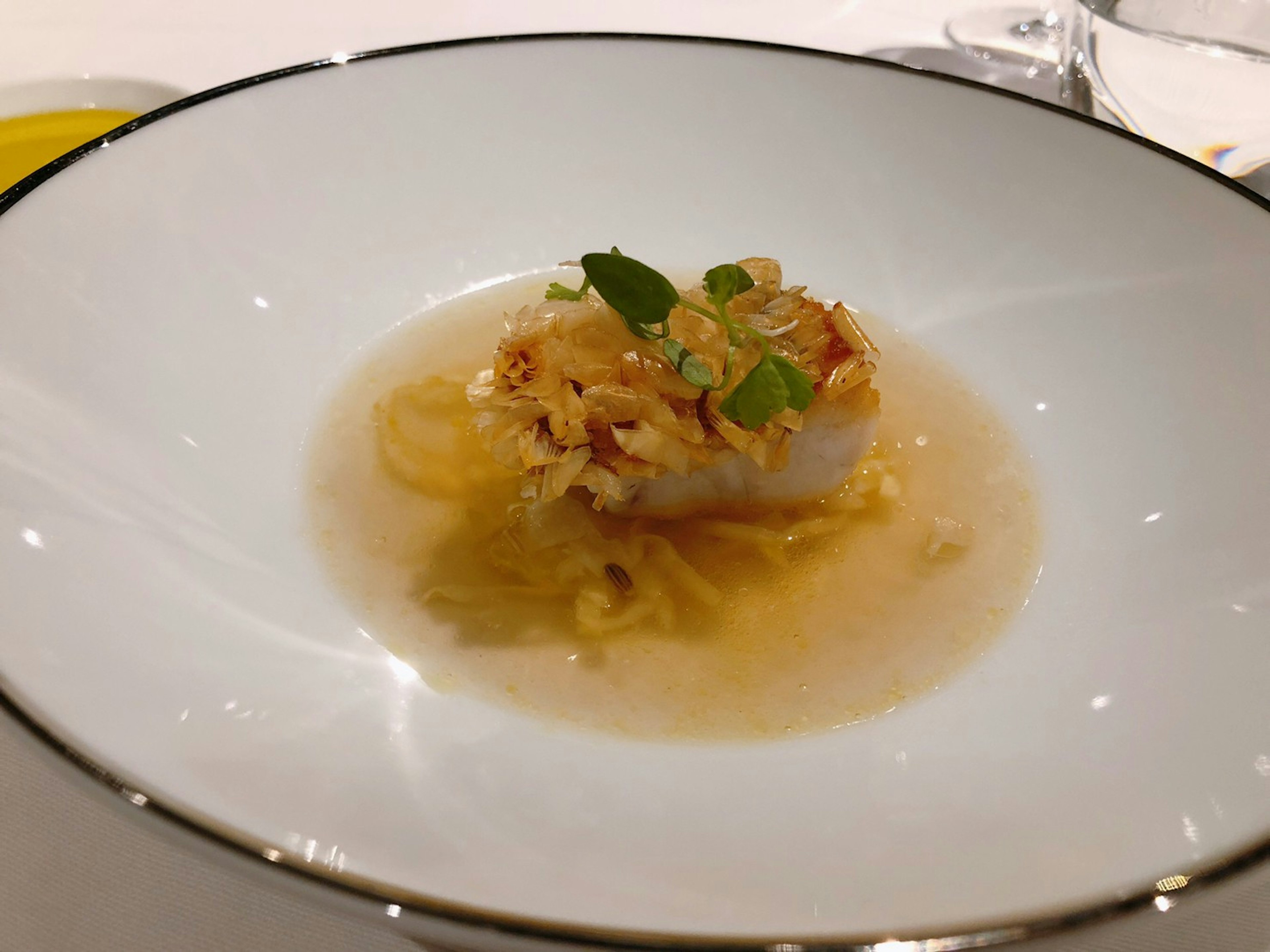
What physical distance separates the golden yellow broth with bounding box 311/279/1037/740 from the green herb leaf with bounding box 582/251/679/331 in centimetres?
45

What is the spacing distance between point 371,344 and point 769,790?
1309 mm

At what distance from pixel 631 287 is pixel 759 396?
10.5 inches

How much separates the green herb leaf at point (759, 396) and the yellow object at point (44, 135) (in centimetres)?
181

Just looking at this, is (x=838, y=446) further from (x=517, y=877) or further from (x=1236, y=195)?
(x=517, y=877)

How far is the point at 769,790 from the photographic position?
1290 millimetres

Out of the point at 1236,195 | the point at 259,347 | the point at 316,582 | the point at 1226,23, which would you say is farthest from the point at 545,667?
the point at 1226,23

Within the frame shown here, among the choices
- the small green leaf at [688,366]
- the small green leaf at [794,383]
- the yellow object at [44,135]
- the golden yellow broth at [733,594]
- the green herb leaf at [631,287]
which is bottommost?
the golden yellow broth at [733,594]

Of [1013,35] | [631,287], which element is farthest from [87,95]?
[1013,35]

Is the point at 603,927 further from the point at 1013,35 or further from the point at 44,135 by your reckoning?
the point at 1013,35

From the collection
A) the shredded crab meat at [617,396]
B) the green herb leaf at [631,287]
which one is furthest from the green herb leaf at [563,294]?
the green herb leaf at [631,287]

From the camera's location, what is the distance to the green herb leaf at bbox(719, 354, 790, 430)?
1.52 m

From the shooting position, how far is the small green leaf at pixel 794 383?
1.57 metres

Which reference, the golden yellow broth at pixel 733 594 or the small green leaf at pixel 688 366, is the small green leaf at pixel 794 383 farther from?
the golden yellow broth at pixel 733 594

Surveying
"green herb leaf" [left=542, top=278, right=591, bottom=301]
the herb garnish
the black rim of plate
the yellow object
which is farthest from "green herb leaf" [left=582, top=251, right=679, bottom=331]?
the yellow object
